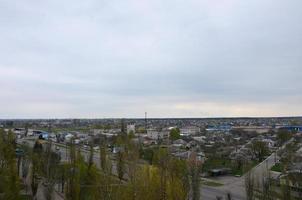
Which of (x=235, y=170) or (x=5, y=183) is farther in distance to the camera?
(x=235, y=170)

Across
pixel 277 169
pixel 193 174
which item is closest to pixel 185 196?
pixel 193 174

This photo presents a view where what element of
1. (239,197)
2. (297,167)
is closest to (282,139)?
(297,167)

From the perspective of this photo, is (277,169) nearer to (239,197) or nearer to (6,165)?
(239,197)

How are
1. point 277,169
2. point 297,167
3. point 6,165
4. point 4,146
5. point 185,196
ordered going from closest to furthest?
1. point 185,196
2. point 6,165
3. point 4,146
4. point 297,167
5. point 277,169

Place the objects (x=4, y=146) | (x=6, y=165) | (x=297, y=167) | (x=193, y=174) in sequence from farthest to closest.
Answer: (x=297, y=167)
(x=4, y=146)
(x=6, y=165)
(x=193, y=174)

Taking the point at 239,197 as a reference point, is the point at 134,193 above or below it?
above

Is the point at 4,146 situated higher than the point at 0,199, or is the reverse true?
the point at 4,146

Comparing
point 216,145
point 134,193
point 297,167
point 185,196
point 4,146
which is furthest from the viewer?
point 216,145

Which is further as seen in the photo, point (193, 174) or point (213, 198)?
point (213, 198)

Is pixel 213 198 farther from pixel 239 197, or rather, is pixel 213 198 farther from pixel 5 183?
pixel 5 183
